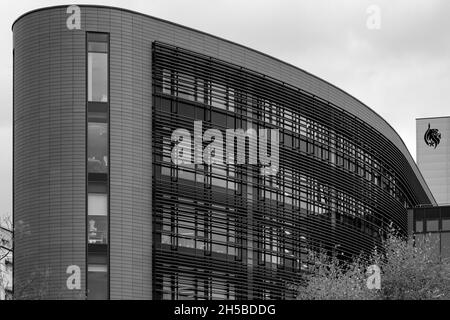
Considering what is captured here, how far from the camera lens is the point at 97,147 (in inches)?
2749

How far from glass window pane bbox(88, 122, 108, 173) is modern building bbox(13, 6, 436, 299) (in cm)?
6

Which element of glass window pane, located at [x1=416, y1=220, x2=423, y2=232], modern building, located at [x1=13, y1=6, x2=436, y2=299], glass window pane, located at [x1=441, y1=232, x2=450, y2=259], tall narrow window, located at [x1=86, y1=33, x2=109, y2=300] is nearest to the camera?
tall narrow window, located at [x1=86, y1=33, x2=109, y2=300]

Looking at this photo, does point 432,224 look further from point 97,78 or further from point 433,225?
point 97,78

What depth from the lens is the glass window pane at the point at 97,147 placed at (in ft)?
229

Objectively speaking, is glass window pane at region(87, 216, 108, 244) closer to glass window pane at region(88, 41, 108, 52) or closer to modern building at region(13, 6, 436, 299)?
Result: modern building at region(13, 6, 436, 299)

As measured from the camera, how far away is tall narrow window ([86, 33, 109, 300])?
225 ft

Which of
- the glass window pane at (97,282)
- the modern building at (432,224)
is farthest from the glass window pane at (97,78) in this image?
the modern building at (432,224)

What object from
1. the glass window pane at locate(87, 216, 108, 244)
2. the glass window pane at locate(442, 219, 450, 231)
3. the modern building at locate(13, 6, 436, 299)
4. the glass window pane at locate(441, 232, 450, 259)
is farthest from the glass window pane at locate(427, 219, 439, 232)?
the glass window pane at locate(87, 216, 108, 244)

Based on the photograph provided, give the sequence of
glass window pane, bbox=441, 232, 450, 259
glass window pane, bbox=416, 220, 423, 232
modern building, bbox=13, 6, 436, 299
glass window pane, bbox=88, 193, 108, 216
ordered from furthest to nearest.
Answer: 1. glass window pane, bbox=416, 220, 423, 232
2. glass window pane, bbox=441, 232, 450, 259
3. glass window pane, bbox=88, 193, 108, 216
4. modern building, bbox=13, 6, 436, 299

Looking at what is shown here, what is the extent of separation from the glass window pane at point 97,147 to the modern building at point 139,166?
0.20 ft

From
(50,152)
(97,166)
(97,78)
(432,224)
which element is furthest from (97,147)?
(432,224)

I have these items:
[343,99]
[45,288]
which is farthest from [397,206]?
[45,288]
